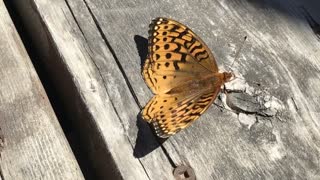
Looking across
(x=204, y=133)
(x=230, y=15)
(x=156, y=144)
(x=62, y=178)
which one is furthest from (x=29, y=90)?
(x=230, y=15)

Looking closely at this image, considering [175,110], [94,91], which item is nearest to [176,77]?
[175,110]

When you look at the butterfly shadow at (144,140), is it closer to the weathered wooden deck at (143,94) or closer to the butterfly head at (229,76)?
the weathered wooden deck at (143,94)

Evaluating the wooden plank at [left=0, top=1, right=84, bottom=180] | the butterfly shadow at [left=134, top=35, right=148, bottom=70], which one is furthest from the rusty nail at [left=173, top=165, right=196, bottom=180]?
the butterfly shadow at [left=134, top=35, right=148, bottom=70]

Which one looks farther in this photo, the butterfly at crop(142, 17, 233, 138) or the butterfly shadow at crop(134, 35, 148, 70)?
the butterfly shadow at crop(134, 35, 148, 70)

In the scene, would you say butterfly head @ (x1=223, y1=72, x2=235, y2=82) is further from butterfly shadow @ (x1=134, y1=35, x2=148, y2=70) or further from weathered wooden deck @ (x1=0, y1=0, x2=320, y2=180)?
butterfly shadow @ (x1=134, y1=35, x2=148, y2=70)

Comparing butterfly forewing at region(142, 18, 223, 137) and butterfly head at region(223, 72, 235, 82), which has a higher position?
butterfly head at region(223, 72, 235, 82)

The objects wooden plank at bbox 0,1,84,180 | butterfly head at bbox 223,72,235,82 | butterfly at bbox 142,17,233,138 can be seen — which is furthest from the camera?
butterfly head at bbox 223,72,235,82

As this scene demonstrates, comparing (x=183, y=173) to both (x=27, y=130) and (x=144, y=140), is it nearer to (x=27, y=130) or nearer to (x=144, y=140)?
(x=144, y=140)

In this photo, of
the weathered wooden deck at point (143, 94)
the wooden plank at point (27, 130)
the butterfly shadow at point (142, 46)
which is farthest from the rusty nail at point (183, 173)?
the butterfly shadow at point (142, 46)
